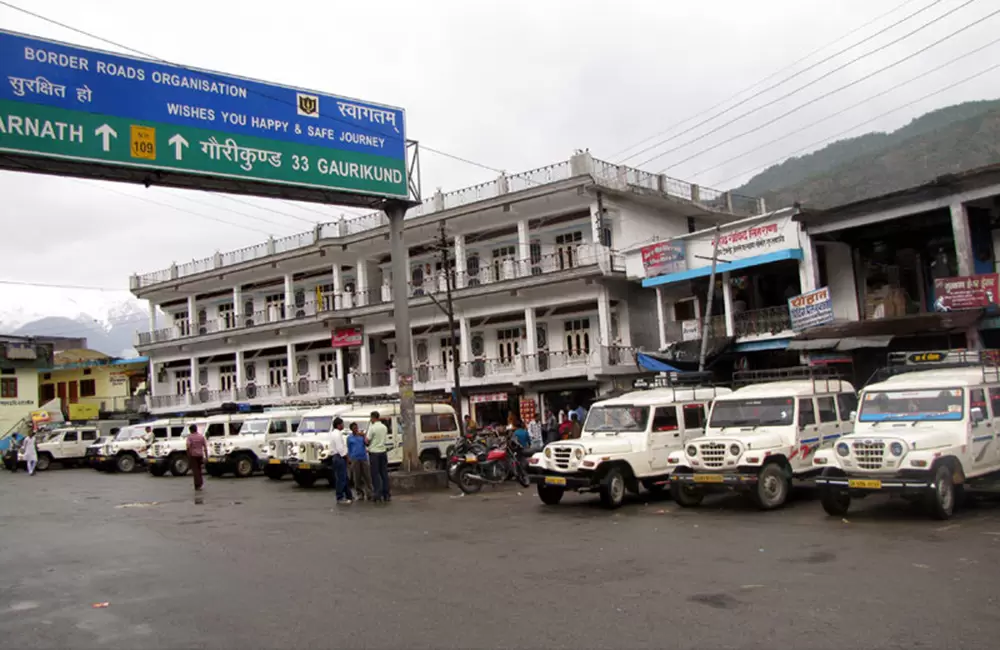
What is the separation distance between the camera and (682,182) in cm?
3478

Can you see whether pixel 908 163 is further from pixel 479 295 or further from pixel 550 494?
pixel 550 494

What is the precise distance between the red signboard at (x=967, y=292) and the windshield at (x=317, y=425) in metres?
16.2

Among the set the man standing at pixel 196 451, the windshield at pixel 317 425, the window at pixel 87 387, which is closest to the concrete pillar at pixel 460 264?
the windshield at pixel 317 425

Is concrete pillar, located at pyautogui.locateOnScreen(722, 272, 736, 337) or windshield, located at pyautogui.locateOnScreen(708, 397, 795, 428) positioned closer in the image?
windshield, located at pyautogui.locateOnScreen(708, 397, 795, 428)

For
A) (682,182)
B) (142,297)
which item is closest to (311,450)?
(682,182)

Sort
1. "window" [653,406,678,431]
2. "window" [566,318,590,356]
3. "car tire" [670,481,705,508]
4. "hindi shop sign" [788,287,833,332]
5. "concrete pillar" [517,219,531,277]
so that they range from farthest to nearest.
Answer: "window" [566,318,590,356]
"concrete pillar" [517,219,531,277]
"hindi shop sign" [788,287,833,332]
"window" [653,406,678,431]
"car tire" [670,481,705,508]

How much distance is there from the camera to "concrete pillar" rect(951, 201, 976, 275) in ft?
68.5

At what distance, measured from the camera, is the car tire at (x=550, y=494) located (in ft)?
48.0

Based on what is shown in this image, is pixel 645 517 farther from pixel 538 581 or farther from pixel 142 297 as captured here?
pixel 142 297

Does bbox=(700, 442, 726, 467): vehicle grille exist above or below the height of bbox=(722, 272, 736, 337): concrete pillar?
below

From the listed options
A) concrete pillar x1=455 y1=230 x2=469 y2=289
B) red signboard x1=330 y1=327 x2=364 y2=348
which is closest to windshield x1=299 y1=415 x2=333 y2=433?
concrete pillar x1=455 y1=230 x2=469 y2=289

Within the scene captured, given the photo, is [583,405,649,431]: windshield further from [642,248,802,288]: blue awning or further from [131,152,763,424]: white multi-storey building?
[131,152,763,424]: white multi-storey building

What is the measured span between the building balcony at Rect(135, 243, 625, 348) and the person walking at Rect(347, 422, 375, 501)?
15100 millimetres

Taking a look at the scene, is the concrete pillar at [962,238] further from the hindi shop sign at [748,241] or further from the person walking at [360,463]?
the person walking at [360,463]
